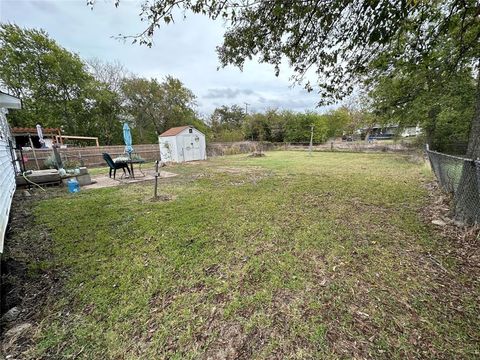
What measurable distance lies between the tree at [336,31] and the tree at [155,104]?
65.6 ft

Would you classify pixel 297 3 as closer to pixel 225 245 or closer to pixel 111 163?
pixel 225 245

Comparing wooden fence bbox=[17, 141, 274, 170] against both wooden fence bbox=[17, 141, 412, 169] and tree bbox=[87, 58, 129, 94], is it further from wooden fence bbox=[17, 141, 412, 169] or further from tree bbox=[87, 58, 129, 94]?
tree bbox=[87, 58, 129, 94]

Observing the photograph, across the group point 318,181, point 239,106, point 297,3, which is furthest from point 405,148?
point 239,106

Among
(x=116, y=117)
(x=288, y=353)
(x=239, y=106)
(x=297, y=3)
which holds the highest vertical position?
(x=239, y=106)

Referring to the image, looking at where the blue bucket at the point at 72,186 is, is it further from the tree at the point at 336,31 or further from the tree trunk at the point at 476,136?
the tree trunk at the point at 476,136

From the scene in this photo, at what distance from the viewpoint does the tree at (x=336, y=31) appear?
93.4 inches

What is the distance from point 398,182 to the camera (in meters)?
5.91

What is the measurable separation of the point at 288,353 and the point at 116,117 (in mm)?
23362

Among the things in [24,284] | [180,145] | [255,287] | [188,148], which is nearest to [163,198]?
[24,284]

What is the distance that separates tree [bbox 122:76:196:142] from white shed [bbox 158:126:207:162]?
31.5ft

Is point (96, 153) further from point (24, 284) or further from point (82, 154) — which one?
point (24, 284)

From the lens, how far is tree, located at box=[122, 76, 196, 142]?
19672mm

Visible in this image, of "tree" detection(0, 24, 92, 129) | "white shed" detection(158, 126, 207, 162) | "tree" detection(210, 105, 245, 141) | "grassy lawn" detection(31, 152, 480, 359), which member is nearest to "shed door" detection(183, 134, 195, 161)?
"white shed" detection(158, 126, 207, 162)

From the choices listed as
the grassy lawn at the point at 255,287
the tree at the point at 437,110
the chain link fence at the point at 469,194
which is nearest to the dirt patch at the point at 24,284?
the grassy lawn at the point at 255,287
